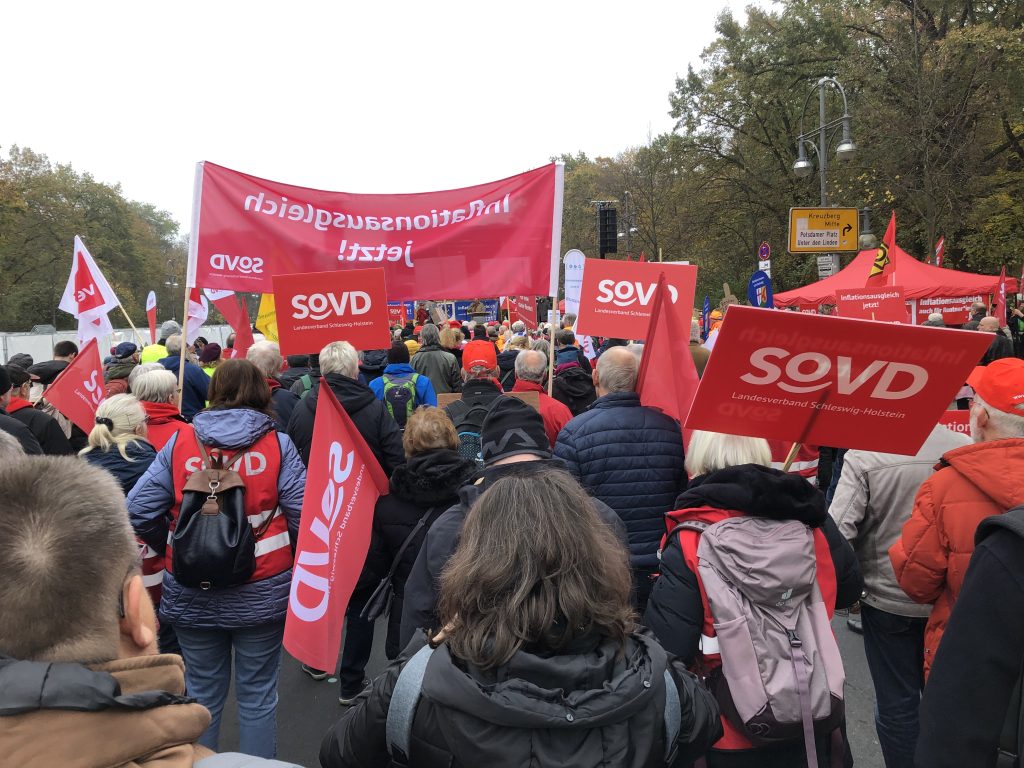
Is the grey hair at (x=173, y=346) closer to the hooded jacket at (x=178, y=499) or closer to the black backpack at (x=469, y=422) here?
the black backpack at (x=469, y=422)

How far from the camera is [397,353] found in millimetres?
6309

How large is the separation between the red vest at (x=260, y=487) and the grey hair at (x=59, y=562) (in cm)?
173

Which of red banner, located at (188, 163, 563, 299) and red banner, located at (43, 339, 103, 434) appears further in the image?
red banner, located at (43, 339, 103, 434)

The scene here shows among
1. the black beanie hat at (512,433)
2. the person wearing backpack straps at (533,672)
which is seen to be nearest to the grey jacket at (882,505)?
the black beanie hat at (512,433)

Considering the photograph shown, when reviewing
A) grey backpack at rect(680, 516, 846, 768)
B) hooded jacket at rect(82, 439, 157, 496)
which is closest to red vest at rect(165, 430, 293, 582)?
hooded jacket at rect(82, 439, 157, 496)

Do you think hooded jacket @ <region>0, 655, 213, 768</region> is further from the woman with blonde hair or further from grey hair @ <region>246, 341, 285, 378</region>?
grey hair @ <region>246, 341, 285, 378</region>

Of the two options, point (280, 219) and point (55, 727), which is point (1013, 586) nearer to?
point (55, 727)

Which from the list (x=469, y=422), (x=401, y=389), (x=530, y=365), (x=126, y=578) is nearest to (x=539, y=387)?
(x=530, y=365)

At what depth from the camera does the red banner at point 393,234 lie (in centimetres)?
501

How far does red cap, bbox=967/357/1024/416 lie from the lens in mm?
2305

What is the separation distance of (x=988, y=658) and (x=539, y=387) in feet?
13.1

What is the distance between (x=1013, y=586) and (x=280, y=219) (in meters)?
4.75

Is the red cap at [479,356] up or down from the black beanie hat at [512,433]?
up

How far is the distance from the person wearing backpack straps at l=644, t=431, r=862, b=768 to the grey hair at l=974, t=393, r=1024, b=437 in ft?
2.10
